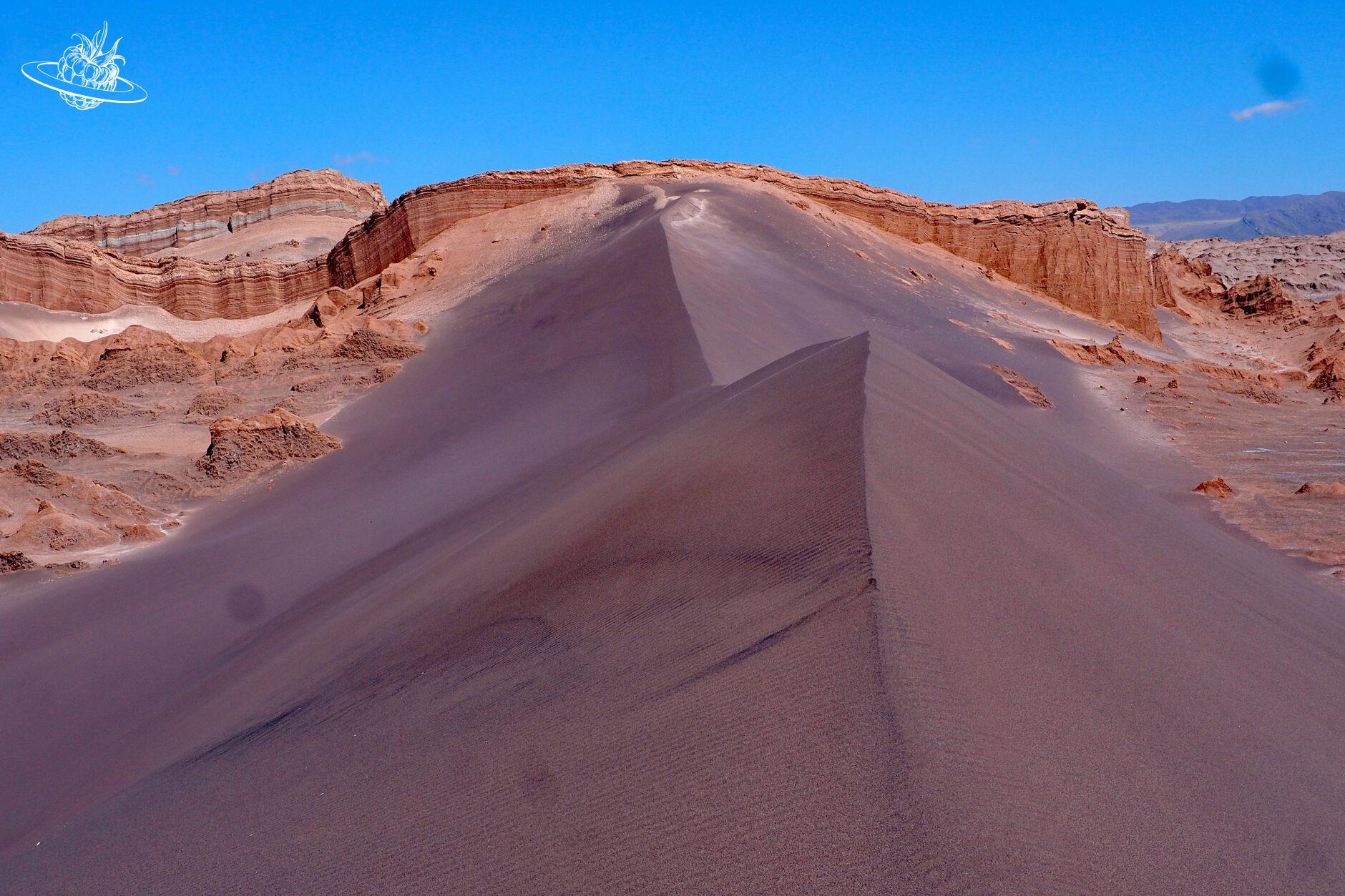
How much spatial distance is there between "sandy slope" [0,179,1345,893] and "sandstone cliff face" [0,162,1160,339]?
47.1 feet

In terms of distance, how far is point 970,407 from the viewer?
6.37 m

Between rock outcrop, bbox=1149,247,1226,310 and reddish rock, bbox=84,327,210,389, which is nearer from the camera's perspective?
reddish rock, bbox=84,327,210,389

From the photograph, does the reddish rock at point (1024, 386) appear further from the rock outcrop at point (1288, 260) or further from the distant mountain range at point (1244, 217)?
the distant mountain range at point (1244, 217)

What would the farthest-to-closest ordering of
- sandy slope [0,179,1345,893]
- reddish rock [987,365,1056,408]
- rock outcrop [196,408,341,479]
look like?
reddish rock [987,365,1056,408] → rock outcrop [196,408,341,479] → sandy slope [0,179,1345,893]

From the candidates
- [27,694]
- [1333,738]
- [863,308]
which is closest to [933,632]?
[1333,738]

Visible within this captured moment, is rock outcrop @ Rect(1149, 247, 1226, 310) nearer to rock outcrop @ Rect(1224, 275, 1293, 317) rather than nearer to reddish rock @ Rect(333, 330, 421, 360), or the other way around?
rock outcrop @ Rect(1224, 275, 1293, 317)

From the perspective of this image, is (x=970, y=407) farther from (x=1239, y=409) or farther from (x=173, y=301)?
(x=173, y=301)

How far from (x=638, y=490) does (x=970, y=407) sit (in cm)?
271

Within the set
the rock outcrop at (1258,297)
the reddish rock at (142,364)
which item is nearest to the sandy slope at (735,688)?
the reddish rock at (142,364)

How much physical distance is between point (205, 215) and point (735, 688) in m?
31.8

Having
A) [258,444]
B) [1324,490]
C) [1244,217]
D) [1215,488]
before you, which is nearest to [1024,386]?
[1215,488]

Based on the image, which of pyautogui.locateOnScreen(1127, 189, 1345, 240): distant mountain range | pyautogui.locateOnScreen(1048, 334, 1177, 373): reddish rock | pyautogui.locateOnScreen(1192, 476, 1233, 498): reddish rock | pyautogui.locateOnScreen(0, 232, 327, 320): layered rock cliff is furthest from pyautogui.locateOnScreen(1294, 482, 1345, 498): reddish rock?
pyautogui.locateOnScreen(1127, 189, 1345, 240): distant mountain range

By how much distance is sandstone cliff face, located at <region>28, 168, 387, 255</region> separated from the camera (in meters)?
30.0

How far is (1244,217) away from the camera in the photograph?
485ft
